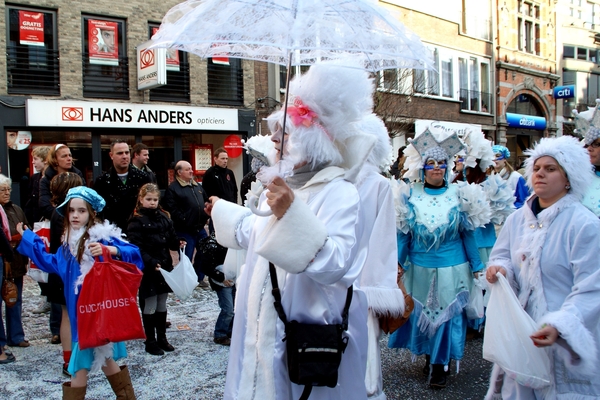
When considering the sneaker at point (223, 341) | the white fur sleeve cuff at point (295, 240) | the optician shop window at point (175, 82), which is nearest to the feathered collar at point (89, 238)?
the sneaker at point (223, 341)

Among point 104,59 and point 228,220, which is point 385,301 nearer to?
point 228,220

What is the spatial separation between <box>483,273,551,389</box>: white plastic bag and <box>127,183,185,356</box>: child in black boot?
3055 millimetres

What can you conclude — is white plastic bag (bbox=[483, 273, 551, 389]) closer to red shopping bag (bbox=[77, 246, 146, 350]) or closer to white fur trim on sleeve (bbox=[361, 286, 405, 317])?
white fur trim on sleeve (bbox=[361, 286, 405, 317])

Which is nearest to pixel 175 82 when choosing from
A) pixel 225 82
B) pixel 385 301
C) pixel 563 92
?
pixel 225 82

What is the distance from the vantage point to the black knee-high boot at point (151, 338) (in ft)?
16.8

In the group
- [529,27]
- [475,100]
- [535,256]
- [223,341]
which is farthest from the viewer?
[529,27]

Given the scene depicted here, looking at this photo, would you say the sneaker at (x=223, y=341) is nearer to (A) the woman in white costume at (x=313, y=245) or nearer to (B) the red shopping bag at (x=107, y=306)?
(B) the red shopping bag at (x=107, y=306)

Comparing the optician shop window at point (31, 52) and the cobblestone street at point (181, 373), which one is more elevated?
the optician shop window at point (31, 52)

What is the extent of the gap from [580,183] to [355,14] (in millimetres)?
1650

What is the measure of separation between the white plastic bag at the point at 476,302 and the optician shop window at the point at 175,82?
1252 centimetres

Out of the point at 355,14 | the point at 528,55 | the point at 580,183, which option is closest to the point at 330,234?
the point at 355,14

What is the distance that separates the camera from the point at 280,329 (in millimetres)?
2197

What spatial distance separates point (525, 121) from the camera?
28.1m

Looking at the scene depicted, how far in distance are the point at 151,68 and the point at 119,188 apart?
915 cm
